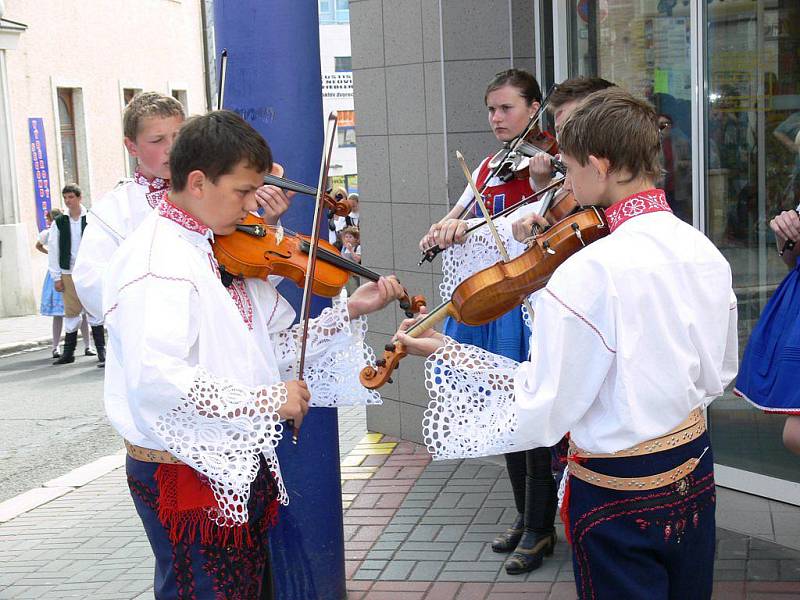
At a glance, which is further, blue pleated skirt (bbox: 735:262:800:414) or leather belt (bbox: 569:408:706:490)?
blue pleated skirt (bbox: 735:262:800:414)

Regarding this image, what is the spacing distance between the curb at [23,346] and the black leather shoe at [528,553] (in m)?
8.98

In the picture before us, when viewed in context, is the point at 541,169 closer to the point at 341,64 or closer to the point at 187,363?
the point at 187,363

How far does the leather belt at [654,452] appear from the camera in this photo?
229 centimetres

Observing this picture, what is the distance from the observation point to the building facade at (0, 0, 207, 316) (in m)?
14.8

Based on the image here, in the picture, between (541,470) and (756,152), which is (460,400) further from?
(756,152)

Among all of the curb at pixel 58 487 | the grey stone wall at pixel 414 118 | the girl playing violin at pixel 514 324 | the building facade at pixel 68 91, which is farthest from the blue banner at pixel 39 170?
the girl playing violin at pixel 514 324

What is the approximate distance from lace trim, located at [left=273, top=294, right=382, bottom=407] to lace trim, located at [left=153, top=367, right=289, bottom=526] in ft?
1.86

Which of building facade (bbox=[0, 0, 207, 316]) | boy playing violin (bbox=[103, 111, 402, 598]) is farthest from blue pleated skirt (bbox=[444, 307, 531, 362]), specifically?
building facade (bbox=[0, 0, 207, 316])

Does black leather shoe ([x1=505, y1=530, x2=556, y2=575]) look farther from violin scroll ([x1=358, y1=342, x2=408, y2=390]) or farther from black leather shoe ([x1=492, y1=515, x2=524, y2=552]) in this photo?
violin scroll ([x1=358, y1=342, x2=408, y2=390])

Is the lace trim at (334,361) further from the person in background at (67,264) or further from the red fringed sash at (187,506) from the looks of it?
the person in background at (67,264)

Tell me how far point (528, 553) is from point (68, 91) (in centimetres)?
1481

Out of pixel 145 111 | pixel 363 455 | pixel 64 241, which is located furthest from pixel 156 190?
pixel 64 241

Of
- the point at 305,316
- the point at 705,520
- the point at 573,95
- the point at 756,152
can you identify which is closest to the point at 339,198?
the point at 573,95

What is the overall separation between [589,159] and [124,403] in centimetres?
126
